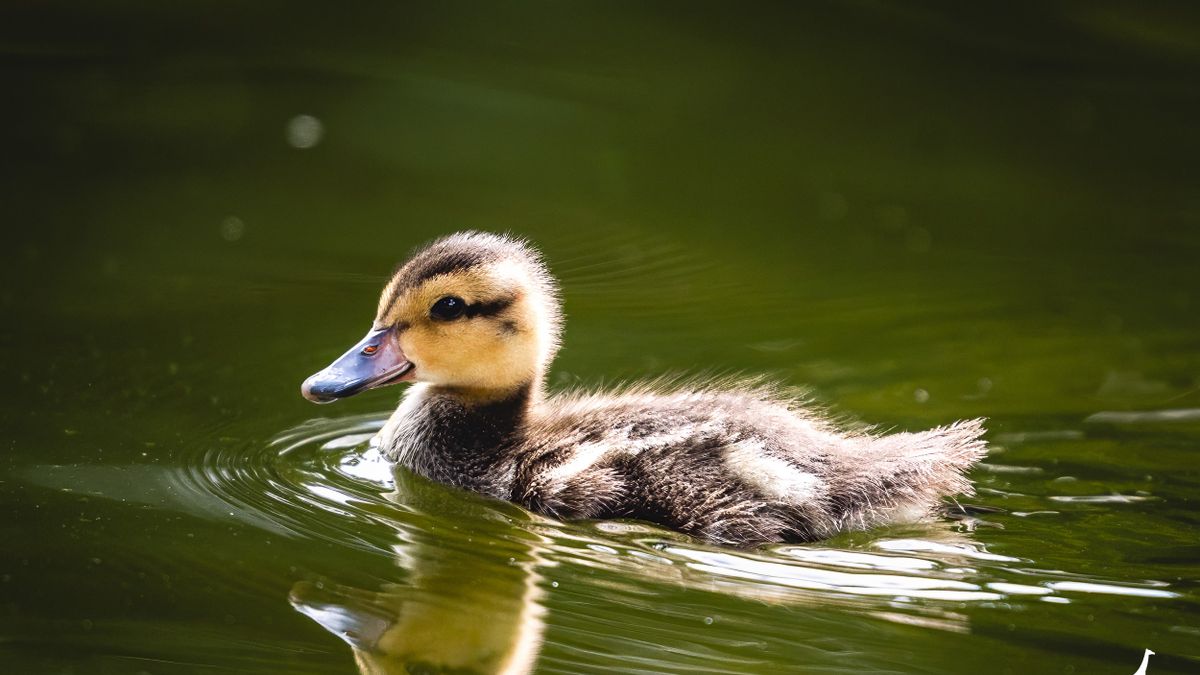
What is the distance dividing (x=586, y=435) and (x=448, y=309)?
1.51 ft

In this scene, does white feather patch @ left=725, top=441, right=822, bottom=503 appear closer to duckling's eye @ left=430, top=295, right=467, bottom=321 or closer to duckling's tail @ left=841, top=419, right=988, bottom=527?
duckling's tail @ left=841, top=419, right=988, bottom=527

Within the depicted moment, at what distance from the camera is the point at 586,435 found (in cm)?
374

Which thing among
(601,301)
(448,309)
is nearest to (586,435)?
(448,309)

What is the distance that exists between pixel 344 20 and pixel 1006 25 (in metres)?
2.90

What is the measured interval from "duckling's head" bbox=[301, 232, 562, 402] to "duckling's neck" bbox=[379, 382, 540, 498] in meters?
0.04

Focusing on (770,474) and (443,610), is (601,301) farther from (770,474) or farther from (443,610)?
(443,610)

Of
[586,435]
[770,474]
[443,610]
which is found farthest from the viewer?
[586,435]

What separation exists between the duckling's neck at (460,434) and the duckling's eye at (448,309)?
8.2 inches

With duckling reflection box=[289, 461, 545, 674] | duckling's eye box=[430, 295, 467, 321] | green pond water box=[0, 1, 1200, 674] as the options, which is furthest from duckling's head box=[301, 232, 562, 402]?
duckling reflection box=[289, 461, 545, 674]

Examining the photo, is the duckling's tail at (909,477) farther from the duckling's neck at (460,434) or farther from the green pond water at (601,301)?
the duckling's neck at (460,434)

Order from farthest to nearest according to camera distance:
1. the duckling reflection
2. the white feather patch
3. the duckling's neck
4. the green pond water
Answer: the duckling's neck < the white feather patch < the green pond water < the duckling reflection

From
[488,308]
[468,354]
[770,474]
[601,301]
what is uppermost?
[601,301]

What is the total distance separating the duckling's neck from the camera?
3840mm

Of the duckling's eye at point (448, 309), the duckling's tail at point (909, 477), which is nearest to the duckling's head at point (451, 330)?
the duckling's eye at point (448, 309)
